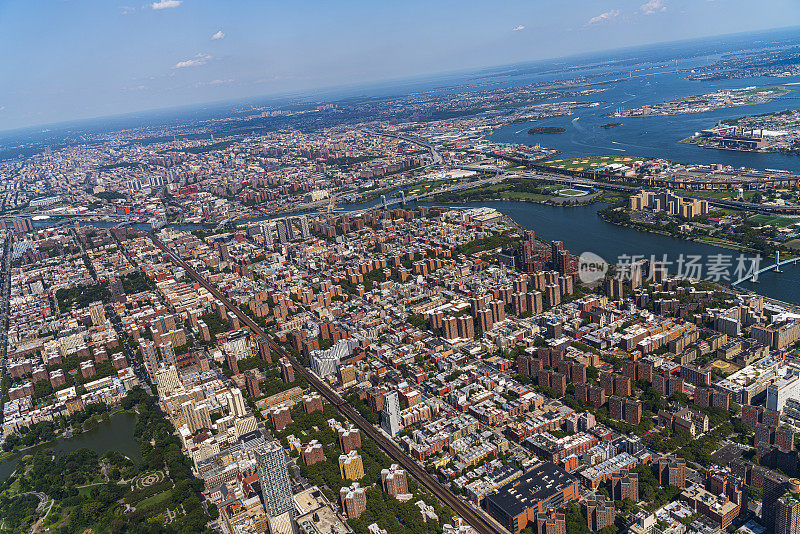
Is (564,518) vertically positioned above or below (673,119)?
below

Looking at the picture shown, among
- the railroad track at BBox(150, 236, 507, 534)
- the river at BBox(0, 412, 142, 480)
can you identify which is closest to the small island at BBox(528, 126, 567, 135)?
the railroad track at BBox(150, 236, 507, 534)

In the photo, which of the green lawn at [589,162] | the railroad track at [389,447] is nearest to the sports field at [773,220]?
the green lawn at [589,162]

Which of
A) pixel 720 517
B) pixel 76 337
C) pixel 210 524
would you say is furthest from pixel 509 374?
pixel 76 337

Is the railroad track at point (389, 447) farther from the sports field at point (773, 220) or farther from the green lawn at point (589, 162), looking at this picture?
the green lawn at point (589, 162)

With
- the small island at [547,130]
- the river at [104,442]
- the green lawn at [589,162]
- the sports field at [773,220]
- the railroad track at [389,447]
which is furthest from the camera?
the small island at [547,130]

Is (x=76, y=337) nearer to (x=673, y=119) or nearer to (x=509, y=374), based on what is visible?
(x=509, y=374)

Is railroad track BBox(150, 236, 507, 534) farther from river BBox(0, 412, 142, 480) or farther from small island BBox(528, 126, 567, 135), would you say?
small island BBox(528, 126, 567, 135)
